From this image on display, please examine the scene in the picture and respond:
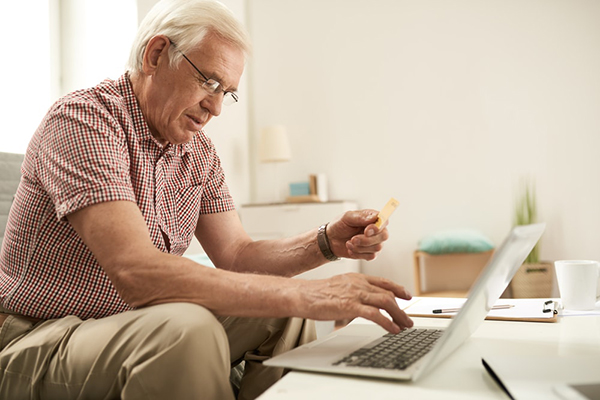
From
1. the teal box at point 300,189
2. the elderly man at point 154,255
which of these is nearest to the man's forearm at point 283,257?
the elderly man at point 154,255

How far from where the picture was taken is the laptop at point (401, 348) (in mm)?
676

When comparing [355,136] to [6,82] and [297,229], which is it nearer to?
[297,229]

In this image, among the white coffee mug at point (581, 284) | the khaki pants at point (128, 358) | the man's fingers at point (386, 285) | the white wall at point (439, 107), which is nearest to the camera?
the khaki pants at point (128, 358)

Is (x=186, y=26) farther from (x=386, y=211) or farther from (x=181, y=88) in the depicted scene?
(x=386, y=211)

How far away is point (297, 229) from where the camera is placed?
402cm

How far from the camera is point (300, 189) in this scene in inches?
169

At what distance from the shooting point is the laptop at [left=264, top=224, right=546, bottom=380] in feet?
2.22

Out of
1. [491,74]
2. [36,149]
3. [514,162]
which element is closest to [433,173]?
[514,162]

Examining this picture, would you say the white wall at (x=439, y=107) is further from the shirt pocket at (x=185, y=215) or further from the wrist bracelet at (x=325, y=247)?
the shirt pocket at (x=185, y=215)


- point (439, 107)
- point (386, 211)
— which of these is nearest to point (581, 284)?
point (386, 211)

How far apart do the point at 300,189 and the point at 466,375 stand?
3.60 meters

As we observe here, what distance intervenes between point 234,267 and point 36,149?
58 cm

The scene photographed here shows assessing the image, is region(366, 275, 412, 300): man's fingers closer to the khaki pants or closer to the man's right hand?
the man's right hand

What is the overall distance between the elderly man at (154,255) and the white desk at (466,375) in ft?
0.43
